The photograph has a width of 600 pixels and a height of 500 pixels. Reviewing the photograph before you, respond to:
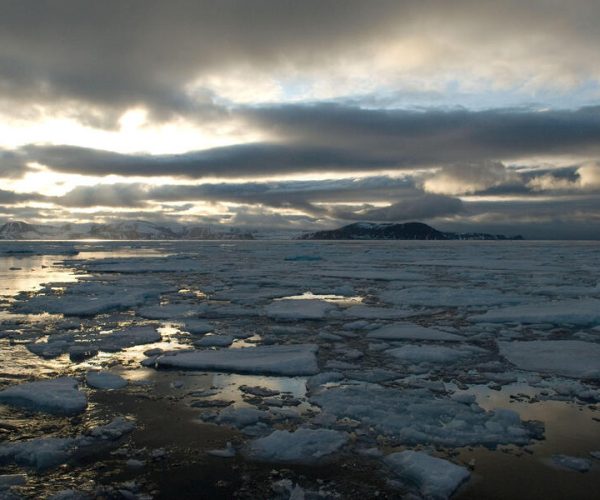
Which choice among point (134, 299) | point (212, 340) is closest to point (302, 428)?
point (212, 340)

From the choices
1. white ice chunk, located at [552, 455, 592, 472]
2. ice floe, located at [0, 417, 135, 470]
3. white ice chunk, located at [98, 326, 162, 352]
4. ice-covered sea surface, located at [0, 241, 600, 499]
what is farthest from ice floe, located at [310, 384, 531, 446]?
white ice chunk, located at [98, 326, 162, 352]

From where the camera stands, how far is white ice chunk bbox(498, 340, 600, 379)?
707cm

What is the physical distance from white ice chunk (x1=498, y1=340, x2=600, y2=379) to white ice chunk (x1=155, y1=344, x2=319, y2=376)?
3257 mm

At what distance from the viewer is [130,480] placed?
3943 millimetres

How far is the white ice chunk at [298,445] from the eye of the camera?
14.5 ft

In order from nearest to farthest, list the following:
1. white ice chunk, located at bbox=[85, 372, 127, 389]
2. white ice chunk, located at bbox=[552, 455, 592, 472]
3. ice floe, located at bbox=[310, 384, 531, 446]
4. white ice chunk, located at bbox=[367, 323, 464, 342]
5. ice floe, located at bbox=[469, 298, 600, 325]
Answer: white ice chunk, located at bbox=[552, 455, 592, 472] < ice floe, located at bbox=[310, 384, 531, 446] < white ice chunk, located at bbox=[85, 372, 127, 389] < white ice chunk, located at bbox=[367, 323, 464, 342] < ice floe, located at bbox=[469, 298, 600, 325]

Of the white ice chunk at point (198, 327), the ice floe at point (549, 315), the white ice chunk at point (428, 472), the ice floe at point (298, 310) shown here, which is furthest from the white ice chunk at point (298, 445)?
the ice floe at point (549, 315)

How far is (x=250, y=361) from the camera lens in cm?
730

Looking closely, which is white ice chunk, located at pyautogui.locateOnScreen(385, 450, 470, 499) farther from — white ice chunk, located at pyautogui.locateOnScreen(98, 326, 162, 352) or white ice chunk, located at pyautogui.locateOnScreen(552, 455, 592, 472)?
white ice chunk, located at pyautogui.locateOnScreen(98, 326, 162, 352)

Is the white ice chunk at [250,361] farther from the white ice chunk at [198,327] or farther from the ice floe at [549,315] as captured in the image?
the ice floe at [549,315]

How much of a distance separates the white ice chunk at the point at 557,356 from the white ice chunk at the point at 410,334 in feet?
3.35

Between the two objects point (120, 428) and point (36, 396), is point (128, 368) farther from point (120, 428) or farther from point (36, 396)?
point (120, 428)

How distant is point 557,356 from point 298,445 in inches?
202

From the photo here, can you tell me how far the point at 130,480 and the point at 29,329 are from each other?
7.30 m
